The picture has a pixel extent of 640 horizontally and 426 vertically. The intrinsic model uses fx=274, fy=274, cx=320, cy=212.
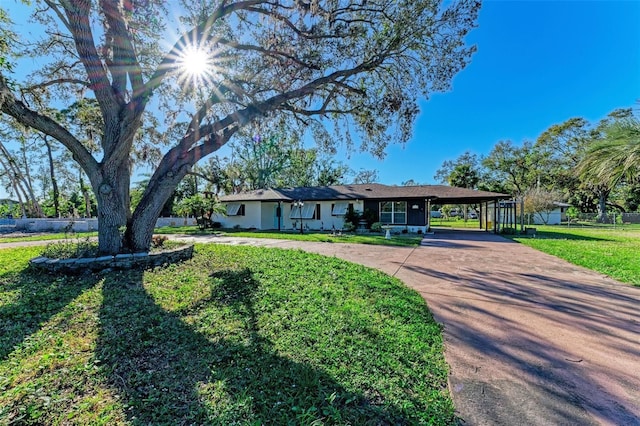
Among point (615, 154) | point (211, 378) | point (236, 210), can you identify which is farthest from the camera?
point (236, 210)

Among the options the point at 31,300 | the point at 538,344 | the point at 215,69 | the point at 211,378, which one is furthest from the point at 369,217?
the point at 211,378

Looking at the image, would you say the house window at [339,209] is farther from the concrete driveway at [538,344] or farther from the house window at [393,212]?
the concrete driveway at [538,344]

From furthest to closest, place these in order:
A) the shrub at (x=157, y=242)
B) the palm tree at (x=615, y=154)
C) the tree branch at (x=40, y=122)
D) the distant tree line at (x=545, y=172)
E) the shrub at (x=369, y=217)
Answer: the distant tree line at (x=545, y=172) → the shrub at (x=369, y=217) → the shrub at (x=157, y=242) → the tree branch at (x=40, y=122) → the palm tree at (x=615, y=154)

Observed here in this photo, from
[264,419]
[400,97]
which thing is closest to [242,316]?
[264,419]

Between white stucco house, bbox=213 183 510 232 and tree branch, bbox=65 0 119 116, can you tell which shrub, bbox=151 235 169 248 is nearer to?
tree branch, bbox=65 0 119 116

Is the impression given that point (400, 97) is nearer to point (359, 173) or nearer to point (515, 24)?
point (515, 24)

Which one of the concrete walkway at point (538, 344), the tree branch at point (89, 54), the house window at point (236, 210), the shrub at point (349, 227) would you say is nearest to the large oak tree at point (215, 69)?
the tree branch at point (89, 54)

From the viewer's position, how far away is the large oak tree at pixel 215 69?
629 cm

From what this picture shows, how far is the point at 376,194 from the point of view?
1841 cm

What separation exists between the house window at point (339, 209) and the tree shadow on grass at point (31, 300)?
48.4 feet

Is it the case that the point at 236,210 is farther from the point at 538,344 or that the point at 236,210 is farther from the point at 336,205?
the point at 538,344

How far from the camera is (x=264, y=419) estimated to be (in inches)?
75.6

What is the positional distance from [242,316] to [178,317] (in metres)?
0.86

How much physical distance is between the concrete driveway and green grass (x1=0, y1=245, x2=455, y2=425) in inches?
11.6
